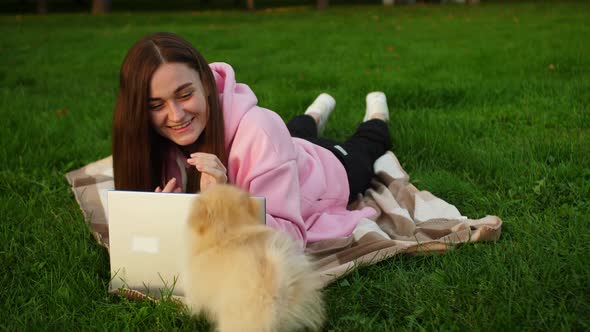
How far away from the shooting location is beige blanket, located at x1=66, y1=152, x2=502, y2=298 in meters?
2.12

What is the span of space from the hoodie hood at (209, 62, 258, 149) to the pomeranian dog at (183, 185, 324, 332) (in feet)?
2.60

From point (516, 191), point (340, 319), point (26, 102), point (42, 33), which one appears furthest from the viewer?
point (42, 33)

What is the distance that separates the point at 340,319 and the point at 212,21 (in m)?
11.5

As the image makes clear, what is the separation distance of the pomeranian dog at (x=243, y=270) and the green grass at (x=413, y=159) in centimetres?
33

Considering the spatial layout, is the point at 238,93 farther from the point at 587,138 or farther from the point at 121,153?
the point at 587,138

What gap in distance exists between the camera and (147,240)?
5.96 feet

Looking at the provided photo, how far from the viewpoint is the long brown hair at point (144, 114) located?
208 centimetres

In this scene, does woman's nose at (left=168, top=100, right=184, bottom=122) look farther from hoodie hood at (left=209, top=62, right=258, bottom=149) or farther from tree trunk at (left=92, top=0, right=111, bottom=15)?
tree trunk at (left=92, top=0, right=111, bottom=15)

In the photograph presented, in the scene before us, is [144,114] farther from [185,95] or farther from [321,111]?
[321,111]

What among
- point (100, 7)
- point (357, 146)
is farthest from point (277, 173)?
point (100, 7)

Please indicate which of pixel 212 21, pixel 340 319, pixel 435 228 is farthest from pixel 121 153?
pixel 212 21

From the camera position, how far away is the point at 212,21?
490 inches

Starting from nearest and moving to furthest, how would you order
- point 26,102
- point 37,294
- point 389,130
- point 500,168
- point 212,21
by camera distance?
point 37,294 < point 500,168 < point 389,130 < point 26,102 < point 212,21

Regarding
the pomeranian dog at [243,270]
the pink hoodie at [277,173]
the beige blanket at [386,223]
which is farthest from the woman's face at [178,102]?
the pomeranian dog at [243,270]
